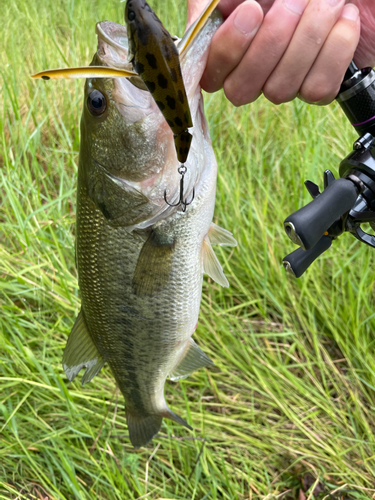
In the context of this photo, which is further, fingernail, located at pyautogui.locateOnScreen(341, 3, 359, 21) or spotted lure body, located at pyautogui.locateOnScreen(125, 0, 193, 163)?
fingernail, located at pyautogui.locateOnScreen(341, 3, 359, 21)

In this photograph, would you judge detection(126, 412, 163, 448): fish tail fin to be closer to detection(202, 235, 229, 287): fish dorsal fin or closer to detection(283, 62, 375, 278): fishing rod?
detection(202, 235, 229, 287): fish dorsal fin

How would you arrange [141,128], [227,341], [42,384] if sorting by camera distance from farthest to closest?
[227,341]
[42,384]
[141,128]

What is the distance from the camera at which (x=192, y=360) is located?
1575mm

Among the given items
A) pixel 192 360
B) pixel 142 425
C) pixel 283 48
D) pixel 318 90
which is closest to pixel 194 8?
pixel 283 48

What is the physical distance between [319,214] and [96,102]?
0.65 meters

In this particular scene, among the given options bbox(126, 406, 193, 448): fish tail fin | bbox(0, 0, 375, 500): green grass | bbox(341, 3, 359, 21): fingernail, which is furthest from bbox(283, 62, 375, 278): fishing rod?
bbox(0, 0, 375, 500): green grass

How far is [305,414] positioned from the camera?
2.34 metres

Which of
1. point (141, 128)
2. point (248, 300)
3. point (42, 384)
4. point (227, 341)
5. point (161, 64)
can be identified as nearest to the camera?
point (161, 64)

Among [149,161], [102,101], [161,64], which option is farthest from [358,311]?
[161,64]

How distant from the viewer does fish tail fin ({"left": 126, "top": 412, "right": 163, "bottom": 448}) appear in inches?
66.0

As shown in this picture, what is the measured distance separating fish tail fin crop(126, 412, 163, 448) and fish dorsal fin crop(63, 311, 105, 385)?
0.30 meters

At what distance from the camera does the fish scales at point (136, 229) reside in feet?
3.78

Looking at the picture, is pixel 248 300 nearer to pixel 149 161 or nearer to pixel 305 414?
pixel 305 414

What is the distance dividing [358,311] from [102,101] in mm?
1820
